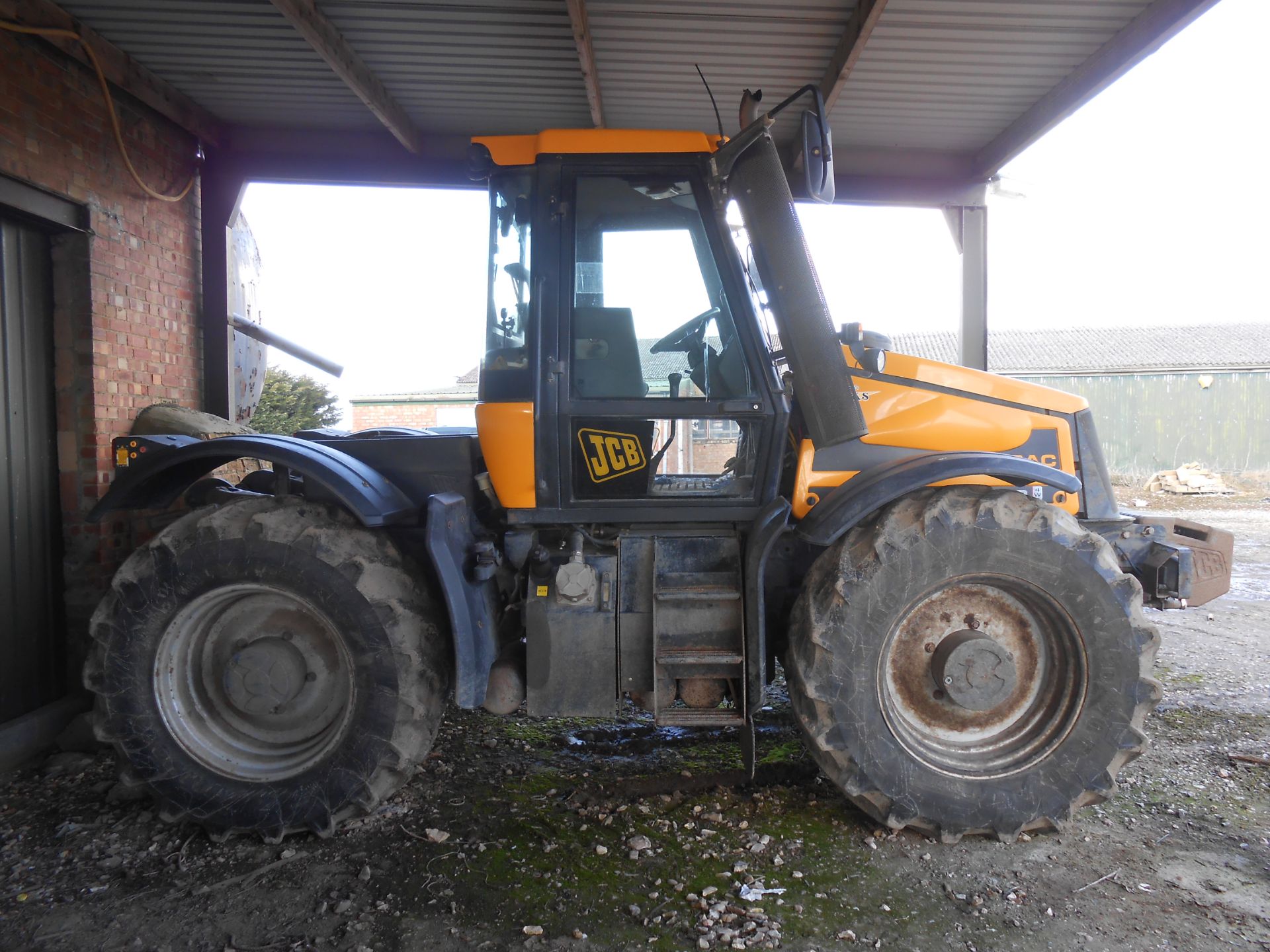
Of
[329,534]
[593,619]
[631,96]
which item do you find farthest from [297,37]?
[593,619]

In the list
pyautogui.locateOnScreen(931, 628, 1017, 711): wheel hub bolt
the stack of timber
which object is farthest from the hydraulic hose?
the stack of timber

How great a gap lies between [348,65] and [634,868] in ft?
15.9

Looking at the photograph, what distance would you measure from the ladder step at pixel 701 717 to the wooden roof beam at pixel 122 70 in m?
4.69

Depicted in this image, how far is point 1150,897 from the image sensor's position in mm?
2605

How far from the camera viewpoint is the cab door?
10.2ft

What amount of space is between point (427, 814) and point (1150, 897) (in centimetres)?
266

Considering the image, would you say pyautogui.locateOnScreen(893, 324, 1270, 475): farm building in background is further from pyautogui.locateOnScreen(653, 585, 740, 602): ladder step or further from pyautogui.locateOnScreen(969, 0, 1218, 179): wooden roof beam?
pyautogui.locateOnScreen(653, 585, 740, 602): ladder step

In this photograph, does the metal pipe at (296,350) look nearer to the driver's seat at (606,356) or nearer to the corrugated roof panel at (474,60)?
the corrugated roof panel at (474,60)

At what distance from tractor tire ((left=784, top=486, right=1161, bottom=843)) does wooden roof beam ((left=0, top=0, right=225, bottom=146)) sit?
4.94 meters

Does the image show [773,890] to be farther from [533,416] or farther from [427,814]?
[533,416]

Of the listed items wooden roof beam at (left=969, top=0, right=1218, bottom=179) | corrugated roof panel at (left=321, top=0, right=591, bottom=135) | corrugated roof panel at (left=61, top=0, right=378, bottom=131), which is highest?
corrugated roof panel at (left=321, top=0, right=591, bottom=135)

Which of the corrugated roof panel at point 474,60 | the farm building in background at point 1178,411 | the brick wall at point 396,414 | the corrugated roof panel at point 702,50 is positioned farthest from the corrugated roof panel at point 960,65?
the farm building in background at point 1178,411

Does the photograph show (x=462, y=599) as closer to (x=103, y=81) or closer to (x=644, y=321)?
(x=644, y=321)

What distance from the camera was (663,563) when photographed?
3.24 meters
